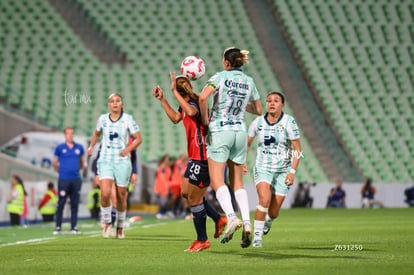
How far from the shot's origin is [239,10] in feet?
133

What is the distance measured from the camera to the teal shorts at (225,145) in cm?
1015

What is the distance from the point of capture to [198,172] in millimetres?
10531

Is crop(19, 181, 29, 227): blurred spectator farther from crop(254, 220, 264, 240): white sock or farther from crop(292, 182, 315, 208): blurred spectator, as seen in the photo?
crop(292, 182, 315, 208): blurred spectator

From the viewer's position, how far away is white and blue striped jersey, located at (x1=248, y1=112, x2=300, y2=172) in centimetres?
1212

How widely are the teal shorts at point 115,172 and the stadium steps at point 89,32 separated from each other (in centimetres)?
2443

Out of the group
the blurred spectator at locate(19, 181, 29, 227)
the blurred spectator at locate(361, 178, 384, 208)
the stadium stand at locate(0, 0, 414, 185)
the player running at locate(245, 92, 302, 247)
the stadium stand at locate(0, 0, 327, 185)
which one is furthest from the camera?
the stadium stand at locate(0, 0, 414, 185)

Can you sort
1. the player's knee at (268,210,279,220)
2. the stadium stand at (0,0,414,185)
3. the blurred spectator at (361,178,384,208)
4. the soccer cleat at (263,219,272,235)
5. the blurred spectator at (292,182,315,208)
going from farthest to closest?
the stadium stand at (0,0,414,185) → the blurred spectator at (292,182,315,208) → the blurred spectator at (361,178,384,208) → the soccer cleat at (263,219,272,235) → the player's knee at (268,210,279,220)

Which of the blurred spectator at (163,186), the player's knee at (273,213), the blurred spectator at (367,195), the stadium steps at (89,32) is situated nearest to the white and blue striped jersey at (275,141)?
the player's knee at (273,213)

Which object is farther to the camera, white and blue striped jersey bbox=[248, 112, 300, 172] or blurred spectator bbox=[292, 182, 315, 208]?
blurred spectator bbox=[292, 182, 315, 208]

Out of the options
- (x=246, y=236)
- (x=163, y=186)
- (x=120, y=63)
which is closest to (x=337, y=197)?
(x=163, y=186)

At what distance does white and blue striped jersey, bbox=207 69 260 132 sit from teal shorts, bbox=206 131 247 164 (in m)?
0.07

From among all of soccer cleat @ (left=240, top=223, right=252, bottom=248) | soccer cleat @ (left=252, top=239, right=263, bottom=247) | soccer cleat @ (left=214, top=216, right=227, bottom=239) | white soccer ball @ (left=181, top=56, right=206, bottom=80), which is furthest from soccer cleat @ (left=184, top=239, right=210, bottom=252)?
white soccer ball @ (left=181, top=56, right=206, bottom=80)

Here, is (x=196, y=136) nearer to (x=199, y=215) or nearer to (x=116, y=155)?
(x=199, y=215)

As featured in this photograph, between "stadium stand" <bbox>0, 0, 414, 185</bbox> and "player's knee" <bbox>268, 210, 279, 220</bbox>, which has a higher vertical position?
"stadium stand" <bbox>0, 0, 414, 185</bbox>
